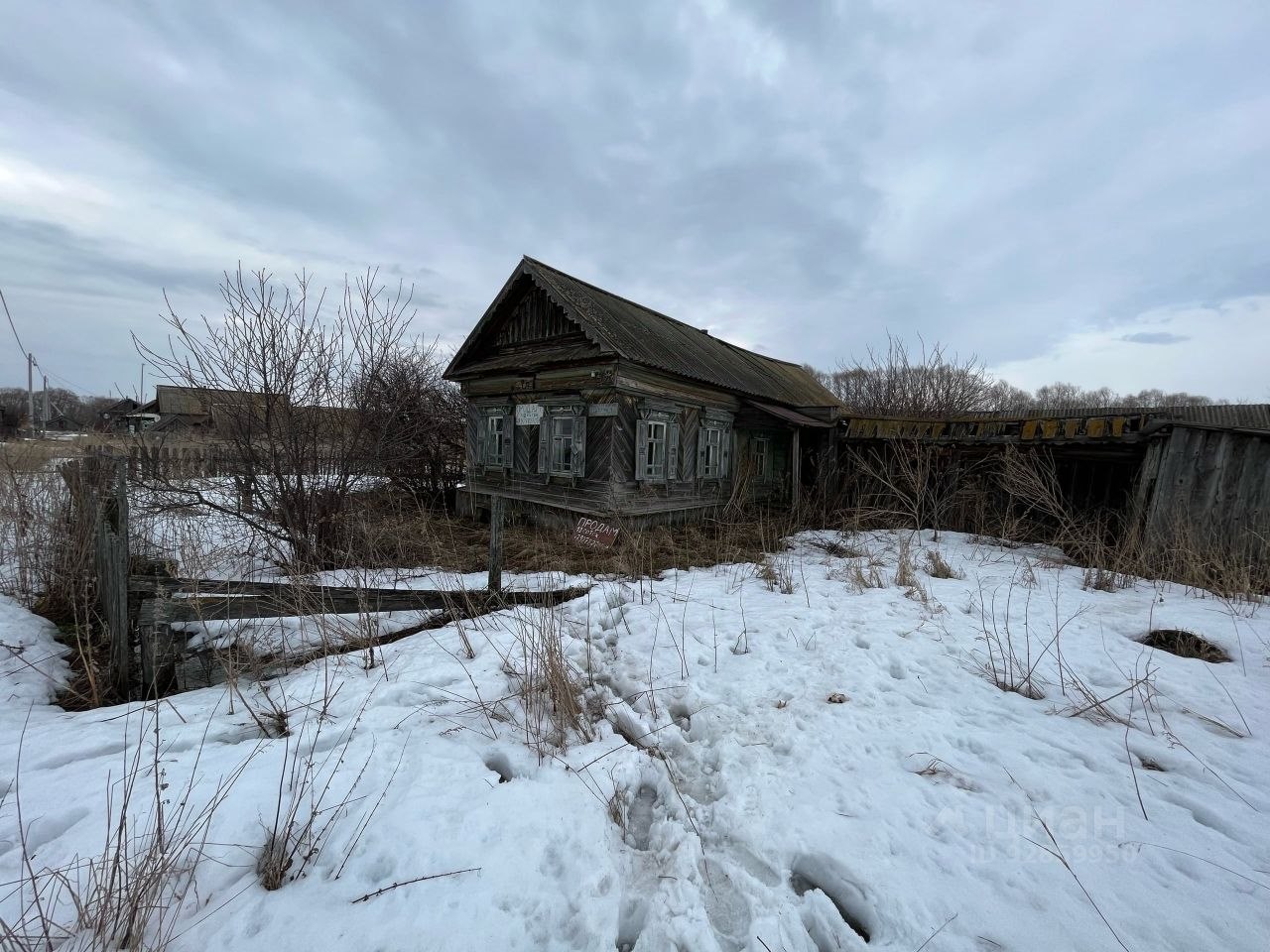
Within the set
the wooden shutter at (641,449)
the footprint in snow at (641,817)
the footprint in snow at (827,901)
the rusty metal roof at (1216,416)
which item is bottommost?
the footprint in snow at (641,817)

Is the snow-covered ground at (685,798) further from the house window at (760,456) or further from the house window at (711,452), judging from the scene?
the house window at (760,456)

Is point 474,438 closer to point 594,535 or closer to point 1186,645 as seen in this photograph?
point 594,535

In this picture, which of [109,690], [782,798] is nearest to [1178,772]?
[782,798]

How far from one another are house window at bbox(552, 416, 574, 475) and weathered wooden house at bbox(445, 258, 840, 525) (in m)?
0.03

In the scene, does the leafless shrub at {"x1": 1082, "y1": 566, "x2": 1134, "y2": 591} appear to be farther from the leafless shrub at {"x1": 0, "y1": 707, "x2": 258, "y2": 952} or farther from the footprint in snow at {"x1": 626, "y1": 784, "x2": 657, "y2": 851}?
the leafless shrub at {"x1": 0, "y1": 707, "x2": 258, "y2": 952}

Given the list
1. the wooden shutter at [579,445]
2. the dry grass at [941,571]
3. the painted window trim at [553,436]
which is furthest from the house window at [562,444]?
the dry grass at [941,571]

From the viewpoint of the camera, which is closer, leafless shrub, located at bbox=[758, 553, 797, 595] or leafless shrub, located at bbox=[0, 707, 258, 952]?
leafless shrub, located at bbox=[0, 707, 258, 952]

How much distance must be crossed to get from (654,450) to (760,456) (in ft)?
16.1

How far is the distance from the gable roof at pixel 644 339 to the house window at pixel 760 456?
1258 mm

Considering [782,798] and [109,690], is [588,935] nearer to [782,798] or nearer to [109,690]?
[782,798]

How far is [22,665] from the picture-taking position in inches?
135

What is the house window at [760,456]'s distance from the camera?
13664mm

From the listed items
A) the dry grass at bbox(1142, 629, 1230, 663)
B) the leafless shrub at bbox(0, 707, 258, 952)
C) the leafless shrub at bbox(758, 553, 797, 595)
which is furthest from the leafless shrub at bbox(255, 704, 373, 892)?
the dry grass at bbox(1142, 629, 1230, 663)

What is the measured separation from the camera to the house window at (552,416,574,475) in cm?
1021
